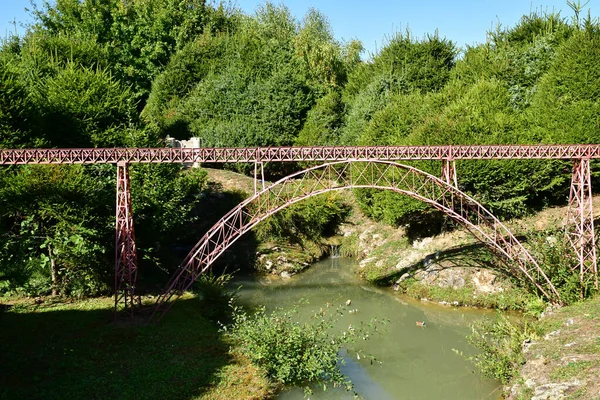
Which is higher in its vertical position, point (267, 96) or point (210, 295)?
point (267, 96)

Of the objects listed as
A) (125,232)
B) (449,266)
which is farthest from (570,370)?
(125,232)

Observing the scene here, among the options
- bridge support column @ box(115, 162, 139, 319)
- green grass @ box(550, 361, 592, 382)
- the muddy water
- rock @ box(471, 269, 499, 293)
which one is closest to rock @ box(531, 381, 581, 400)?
green grass @ box(550, 361, 592, 382)

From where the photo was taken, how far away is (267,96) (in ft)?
145

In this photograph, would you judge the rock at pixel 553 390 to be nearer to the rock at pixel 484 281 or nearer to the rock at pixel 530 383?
the rock at pixel 530 383

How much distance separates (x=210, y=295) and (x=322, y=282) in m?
9.00

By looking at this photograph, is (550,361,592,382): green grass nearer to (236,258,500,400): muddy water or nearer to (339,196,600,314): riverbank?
(236,258,500,400): muddy water

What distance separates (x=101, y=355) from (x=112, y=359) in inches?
21.6

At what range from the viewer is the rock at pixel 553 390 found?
12781 mm

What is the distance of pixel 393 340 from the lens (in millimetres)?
21297

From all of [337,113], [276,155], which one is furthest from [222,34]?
[276,155]

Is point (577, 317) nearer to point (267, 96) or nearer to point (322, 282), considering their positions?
point (322, 282)

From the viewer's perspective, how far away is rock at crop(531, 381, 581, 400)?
12.8 metres

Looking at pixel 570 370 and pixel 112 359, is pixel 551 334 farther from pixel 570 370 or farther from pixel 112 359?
pixel 112 359

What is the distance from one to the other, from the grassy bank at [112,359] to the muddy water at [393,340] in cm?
239
